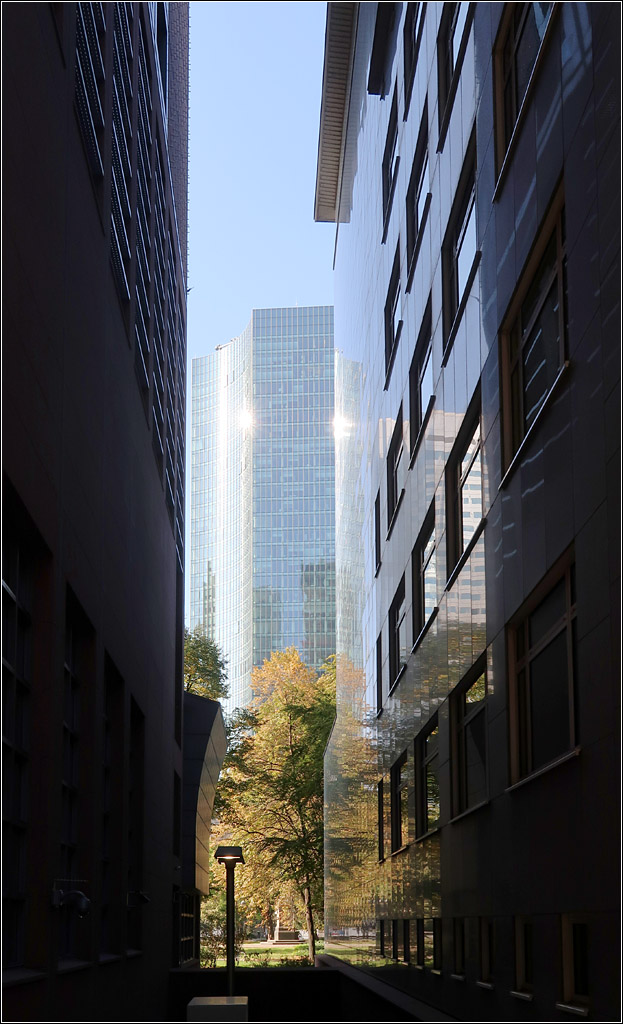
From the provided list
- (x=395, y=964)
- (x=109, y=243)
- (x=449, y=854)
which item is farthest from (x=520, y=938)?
(x=395, y=964)

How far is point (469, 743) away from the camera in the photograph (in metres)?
17.5

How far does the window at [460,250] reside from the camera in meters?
17.5

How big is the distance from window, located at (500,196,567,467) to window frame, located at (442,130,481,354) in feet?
8.37

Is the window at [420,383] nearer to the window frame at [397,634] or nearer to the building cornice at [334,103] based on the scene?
the window frame at [397,634]

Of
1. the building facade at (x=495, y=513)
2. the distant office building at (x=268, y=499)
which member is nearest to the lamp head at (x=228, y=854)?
the building facade at (x=495, y=513)

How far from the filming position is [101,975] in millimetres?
16906

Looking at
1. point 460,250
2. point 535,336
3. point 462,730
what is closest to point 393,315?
point 460,250

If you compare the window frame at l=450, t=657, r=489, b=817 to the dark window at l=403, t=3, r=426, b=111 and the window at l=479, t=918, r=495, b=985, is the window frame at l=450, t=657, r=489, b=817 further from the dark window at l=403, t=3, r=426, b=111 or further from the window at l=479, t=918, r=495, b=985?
the dark window at l=403, t=3, r=426, b=111

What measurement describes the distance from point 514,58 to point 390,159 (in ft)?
50.0

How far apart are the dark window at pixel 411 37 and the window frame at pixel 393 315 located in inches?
139

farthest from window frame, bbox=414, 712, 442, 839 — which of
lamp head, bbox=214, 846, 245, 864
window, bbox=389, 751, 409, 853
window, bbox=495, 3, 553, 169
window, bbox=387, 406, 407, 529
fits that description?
window, bbox=495, 3, 553, 169

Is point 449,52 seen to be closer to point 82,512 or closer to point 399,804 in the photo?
point 82,512

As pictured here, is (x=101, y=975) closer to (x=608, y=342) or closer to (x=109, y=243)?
(x=109, y=243)

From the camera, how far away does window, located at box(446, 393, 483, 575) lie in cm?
1688
